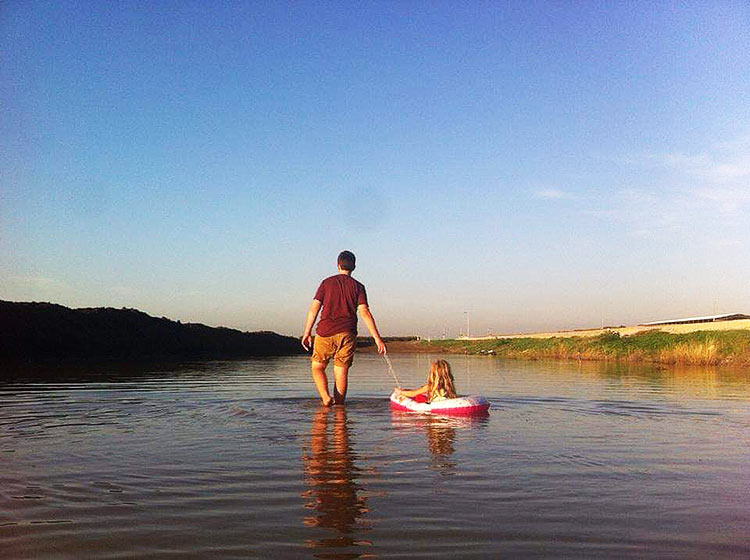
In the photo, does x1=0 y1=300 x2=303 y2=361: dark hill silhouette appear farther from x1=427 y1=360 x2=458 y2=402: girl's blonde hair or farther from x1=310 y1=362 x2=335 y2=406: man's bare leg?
x1=427 y1=360 x2=458 y2=402: girl's blonde hair

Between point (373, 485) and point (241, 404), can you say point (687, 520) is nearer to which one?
point (373, 485)

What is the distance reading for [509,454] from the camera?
311 inches

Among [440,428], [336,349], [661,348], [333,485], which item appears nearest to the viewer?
[333,485]

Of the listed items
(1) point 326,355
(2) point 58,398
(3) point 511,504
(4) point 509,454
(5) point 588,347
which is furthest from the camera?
(5) point 588,347

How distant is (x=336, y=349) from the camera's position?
1323 cm

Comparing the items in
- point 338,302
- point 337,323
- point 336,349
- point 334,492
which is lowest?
point 334,492

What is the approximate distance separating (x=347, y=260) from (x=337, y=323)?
4.02 feet

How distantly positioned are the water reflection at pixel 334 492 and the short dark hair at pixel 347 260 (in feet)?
14.3

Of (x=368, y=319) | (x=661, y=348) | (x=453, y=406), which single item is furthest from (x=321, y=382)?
(x=661, y=348)

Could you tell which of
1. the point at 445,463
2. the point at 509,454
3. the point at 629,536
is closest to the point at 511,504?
the point at 629,536

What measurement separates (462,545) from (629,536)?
117 centimetres

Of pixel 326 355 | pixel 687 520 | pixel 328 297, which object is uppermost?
pixel 328 297

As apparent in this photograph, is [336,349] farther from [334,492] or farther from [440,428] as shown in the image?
[334,492]

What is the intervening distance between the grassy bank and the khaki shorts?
28.3 meters
